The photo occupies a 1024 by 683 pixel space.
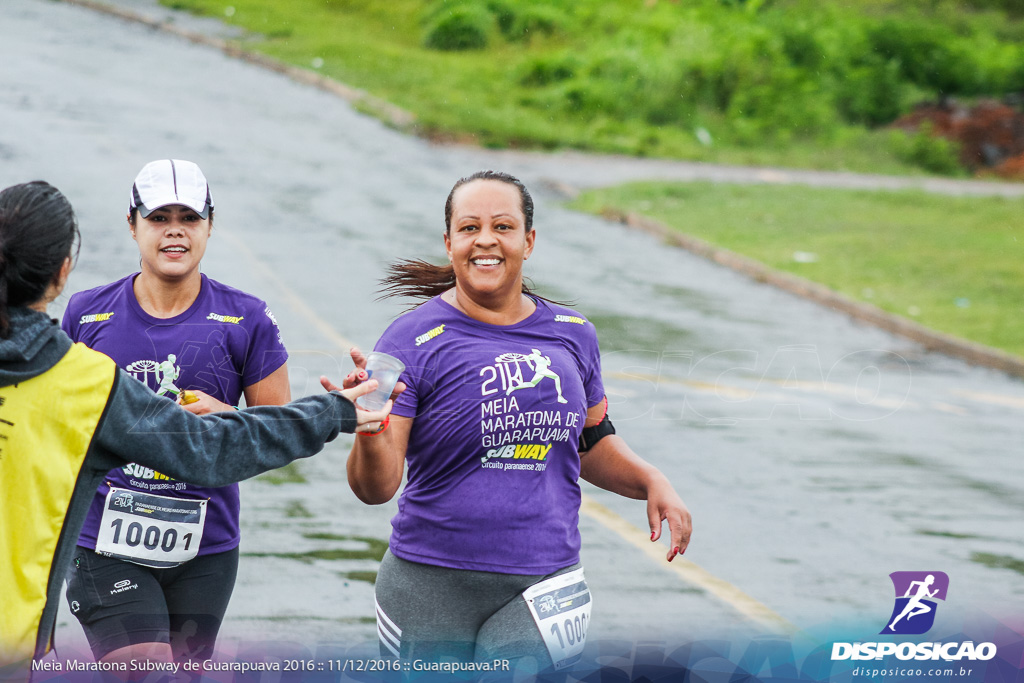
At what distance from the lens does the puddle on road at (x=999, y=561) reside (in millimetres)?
7398

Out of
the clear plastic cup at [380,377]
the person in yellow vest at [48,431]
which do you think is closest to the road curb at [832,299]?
the clear plastic cup at [380,377]

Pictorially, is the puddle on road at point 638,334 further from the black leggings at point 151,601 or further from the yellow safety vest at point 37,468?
the yellow safety vest at point 37,468

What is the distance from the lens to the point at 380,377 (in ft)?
10.1

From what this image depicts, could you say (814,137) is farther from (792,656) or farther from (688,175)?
(792,656)

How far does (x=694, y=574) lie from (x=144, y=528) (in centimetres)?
381

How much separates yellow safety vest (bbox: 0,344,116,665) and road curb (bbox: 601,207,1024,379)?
41.5ft

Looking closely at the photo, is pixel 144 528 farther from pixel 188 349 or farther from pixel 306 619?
pixel 306 619

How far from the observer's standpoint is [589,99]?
27922 millimetres

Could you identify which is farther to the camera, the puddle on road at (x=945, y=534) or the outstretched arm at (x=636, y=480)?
the puddle on road at (x=945, y=534)

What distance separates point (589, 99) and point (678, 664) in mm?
24904

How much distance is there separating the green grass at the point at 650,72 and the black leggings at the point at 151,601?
70.1ft

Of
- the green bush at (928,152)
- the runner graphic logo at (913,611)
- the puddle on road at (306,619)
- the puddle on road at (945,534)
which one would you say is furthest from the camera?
the green bush at (928,152)

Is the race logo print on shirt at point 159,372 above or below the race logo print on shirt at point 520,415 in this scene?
below

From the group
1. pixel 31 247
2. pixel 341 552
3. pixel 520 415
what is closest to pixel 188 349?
pixel 520 415
